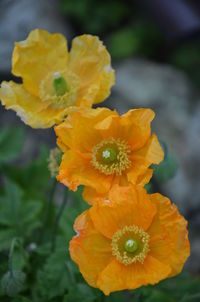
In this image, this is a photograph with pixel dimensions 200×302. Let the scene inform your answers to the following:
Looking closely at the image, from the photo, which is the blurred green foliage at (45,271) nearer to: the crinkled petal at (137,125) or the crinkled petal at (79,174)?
the crinkled petal at (79,174)

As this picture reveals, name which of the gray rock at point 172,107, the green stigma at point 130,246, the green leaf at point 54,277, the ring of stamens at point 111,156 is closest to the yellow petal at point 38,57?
the ring of stamens at point 111,156

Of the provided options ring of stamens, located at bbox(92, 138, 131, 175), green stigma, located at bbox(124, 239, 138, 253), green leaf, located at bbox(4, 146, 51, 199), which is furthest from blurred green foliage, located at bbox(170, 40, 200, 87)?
green stigma, located at bbox(124, 239, 138, 253)

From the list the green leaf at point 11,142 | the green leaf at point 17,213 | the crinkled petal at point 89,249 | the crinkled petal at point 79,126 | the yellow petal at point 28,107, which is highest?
the crinkled petal at point 79,126

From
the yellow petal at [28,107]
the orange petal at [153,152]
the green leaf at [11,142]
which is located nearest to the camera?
the orange petal at [153,152]

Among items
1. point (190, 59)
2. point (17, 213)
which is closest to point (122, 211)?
point (17, 213)

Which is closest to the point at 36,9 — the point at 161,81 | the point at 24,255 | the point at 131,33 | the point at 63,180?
the point at 131,33

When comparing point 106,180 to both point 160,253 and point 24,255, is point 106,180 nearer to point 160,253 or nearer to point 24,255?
point 160,253

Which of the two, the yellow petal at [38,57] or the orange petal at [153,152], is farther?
the yellow petal at [38,57]
